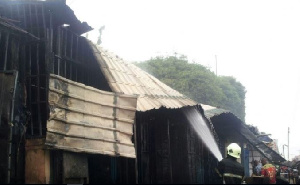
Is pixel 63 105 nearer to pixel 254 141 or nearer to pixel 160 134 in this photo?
pixel 160 134

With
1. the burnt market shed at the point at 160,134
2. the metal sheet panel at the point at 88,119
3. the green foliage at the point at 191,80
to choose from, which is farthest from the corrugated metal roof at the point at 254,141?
the green foliage at the point at 191,80

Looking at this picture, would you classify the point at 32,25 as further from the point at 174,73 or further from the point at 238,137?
the point at 174,73

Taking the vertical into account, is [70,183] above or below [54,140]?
below

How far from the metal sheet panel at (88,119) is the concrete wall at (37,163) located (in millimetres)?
572

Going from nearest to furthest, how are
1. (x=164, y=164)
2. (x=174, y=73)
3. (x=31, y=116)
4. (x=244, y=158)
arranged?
1. (x=31, y=116)
2. (x=164, y=164)
3. (x=244, y=158)
4. (x=174, y=73)

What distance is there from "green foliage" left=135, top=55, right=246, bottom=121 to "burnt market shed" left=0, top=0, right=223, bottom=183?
2529cm

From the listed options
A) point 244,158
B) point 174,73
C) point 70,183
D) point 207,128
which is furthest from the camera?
point 174,73

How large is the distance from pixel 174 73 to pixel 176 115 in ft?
83.0

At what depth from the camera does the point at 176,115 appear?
399 inches

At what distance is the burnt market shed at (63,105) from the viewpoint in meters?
5.57

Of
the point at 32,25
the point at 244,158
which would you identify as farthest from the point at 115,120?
the point at 244,158

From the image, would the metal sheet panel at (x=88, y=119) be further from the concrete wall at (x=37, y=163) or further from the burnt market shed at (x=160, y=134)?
the burnt market shed at (x=160, y=134)

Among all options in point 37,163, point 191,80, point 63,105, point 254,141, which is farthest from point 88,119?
point 191,80

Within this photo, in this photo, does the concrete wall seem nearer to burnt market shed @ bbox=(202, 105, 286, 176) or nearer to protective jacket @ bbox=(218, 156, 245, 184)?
protective jacket @ bbox=(218, 156, 245, 184)
